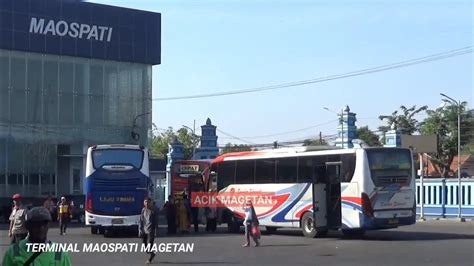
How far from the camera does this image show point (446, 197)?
42.1 metres

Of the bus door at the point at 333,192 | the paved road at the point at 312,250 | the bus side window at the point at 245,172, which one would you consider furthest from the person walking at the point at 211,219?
the bus door at the point at 333,192

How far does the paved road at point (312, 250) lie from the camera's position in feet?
64.6

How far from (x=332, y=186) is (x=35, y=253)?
74.9 ft

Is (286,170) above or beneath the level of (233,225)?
above

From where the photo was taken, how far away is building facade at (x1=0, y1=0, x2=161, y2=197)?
45.6 m

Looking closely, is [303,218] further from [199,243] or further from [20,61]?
[20,61]

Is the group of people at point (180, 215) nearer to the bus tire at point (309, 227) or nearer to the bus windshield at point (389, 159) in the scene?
the bus tire at point (309, 227)

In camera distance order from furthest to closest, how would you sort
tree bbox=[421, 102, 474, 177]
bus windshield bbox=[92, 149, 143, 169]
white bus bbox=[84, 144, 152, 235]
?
tree bbox=[421, 102, 474, 177], bus windshield bbox=[92, 149, 143, 169], white bus bbox=[84, 144, 152, 235]

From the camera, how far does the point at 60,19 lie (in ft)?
155

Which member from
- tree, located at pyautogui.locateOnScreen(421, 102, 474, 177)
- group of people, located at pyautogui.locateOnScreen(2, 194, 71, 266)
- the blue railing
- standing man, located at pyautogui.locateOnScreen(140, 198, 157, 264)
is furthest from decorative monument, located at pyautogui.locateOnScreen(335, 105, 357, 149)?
group of people, located at pyautogui.locateOnScreen(2, 194, 71, 266)

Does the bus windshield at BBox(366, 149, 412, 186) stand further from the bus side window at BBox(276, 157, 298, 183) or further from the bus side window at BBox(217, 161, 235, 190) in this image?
the bus side window at BBox(217, 161, 235, 190)

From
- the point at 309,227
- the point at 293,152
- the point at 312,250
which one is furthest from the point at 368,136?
the point at 312,250

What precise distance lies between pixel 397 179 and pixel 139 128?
26854mm

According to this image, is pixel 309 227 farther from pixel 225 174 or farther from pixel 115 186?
pixel 115 186
